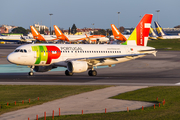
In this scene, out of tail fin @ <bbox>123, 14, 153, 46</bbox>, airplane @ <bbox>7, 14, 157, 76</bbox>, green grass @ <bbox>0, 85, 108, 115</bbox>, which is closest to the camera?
green grass @ <bbox>0, 85, 108, 115</bbox>

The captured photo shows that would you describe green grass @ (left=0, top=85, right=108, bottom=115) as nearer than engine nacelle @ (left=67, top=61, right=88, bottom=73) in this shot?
Yes

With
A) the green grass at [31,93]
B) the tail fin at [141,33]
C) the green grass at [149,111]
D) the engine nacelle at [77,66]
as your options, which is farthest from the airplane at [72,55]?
the green grass at [149,111]

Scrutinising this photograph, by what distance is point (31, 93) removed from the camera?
2845cm

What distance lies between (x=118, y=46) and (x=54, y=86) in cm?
1671

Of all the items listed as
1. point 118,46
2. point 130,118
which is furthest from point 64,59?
point 130,118

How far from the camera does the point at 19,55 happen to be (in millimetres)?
40406

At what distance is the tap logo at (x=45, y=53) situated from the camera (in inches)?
1609

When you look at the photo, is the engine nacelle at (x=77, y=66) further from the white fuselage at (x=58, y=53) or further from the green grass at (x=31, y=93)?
the green grass at (x=31, y=93)

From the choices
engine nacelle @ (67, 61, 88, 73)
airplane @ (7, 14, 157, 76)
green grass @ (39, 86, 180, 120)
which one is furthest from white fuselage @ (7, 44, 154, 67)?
green grass @ (39, 86, 180, 120)

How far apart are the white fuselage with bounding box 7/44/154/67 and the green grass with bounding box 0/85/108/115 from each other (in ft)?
28.3

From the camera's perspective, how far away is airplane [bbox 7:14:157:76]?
133 feet

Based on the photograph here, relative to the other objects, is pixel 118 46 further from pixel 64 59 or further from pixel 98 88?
pixel 98 88

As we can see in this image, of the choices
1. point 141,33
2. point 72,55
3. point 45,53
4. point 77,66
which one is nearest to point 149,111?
point 77,66

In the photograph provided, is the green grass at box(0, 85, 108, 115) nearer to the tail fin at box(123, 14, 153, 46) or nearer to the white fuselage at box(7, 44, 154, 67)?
the white fuselage at box(7, 44, 154, 67)
